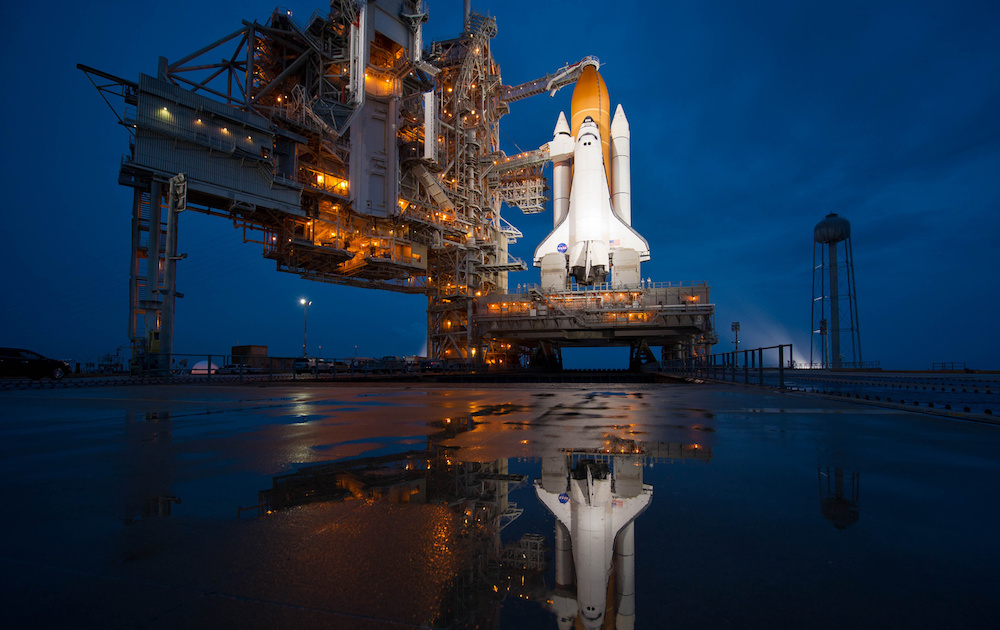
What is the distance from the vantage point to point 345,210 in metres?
37.4

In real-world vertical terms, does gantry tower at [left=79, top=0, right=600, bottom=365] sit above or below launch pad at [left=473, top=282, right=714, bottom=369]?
above

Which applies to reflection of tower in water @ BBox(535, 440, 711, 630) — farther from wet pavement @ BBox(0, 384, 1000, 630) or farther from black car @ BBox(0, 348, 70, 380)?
black car @ BBox(0, 348, 70, 380)

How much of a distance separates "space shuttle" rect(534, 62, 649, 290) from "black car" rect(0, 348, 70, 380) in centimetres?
3423

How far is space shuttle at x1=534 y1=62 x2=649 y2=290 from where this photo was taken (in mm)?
41844

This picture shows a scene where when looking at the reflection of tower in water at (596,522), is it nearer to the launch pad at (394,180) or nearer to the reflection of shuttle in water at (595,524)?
the reflection of shuttle in water at (595,524)

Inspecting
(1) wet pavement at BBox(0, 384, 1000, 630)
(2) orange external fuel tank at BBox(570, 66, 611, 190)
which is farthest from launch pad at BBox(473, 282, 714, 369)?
(1) wet pavement at BBox(0, 384, 1000, 630)

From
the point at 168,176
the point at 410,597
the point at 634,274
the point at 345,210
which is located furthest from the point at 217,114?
the point at 410,597

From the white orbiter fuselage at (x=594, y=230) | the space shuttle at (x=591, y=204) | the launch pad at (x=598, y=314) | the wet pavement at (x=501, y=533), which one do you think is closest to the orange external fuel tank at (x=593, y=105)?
the space shuttle at (x=591, y=204)

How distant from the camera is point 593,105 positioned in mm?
46312

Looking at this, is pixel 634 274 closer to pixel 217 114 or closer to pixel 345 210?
pixel 345 210

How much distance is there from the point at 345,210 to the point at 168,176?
11905 mm

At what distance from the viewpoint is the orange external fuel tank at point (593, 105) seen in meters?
46.1

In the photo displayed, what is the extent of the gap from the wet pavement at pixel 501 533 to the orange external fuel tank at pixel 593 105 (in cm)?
4593

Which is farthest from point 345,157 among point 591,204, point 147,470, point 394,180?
point 147,470
